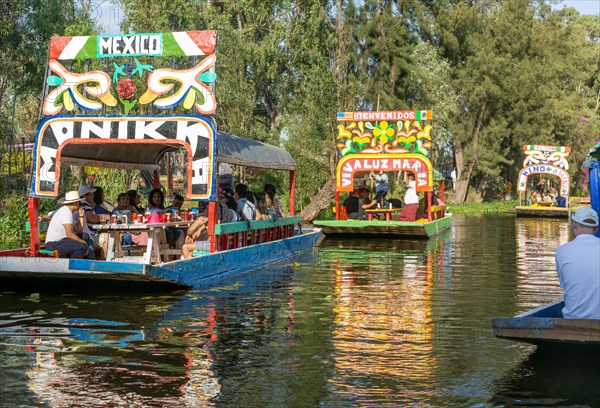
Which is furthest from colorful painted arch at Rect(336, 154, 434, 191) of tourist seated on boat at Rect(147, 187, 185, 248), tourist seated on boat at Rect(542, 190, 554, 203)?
tourist seated on boat at Rect(542, 190, 554, 203)

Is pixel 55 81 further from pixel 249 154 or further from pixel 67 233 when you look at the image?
pixel 249 154

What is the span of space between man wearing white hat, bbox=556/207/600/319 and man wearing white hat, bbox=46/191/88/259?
26.6 feet

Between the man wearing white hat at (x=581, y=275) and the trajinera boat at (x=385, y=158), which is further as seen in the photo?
the trajinera boat at (x=385, y=158)

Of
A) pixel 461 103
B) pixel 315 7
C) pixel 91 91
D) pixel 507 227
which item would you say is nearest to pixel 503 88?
pixel 461 103

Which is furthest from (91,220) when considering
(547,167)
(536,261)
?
(547,167)

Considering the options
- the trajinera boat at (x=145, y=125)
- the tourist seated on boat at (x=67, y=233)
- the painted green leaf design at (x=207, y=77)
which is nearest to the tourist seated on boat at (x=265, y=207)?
the trajinera boat at (x=145, y=125)

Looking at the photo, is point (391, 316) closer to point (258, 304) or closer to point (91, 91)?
point (258, 304)

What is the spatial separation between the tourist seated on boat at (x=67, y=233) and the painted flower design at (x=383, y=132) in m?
16.9

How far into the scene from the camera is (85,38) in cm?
1634

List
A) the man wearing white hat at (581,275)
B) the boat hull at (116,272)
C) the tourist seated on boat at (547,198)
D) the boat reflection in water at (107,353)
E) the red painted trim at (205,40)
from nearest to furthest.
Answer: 1. the boat reflection in water at (107,353)
2. the man wearing white hat at (581,275)
3. the boat hull at (116,272)
4. the red painted trim at (205,40)
5. the tourist seated on boat at (547,198)

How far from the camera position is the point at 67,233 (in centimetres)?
1485

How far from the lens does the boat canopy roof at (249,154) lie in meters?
16.6

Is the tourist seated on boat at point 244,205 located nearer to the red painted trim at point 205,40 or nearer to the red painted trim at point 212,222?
the red painted trim at point 212,222

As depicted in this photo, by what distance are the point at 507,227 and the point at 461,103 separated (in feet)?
76.2
